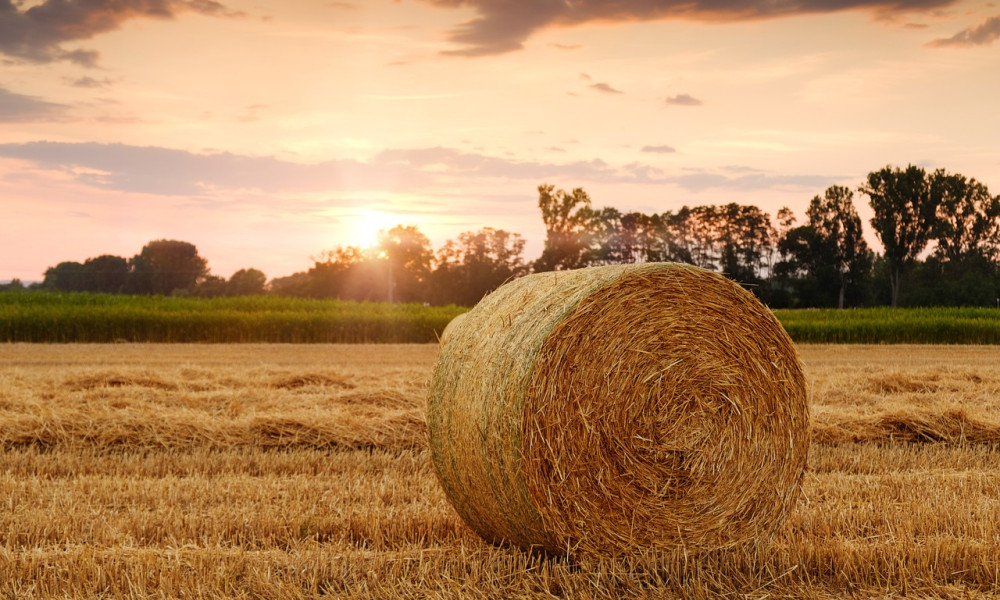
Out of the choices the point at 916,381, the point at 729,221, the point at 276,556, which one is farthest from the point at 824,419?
the point at 729,221

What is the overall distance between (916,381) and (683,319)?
7.85 meters

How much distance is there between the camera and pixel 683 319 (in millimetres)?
5156

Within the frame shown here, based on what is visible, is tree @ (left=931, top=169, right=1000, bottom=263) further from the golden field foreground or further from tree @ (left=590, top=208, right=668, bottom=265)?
the golden field foreground

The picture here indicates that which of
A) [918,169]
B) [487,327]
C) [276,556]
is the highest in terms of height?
[918,169]

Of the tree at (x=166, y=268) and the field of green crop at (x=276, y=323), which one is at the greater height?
the tree at (x=166, y=268)

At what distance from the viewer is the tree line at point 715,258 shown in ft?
182

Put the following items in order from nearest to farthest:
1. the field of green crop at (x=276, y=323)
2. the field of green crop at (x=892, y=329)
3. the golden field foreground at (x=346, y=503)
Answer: the golden field foreground at (x=346, y=503) → the field of green crop at (x=276, y=323) → the field of green crop at (x=892, y=329)

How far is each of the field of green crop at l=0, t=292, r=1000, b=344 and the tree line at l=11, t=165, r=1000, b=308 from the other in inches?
950

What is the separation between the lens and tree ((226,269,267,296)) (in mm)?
56844

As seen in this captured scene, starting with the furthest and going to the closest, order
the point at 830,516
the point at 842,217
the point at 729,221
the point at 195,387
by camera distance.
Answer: the point at 842,217 < the point at 729,221 < the point at 195,387 < the point at 830,516

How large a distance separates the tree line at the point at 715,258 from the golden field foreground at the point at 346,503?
42.4m

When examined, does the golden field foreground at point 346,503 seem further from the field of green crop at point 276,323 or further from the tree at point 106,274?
the tree at point 106,274

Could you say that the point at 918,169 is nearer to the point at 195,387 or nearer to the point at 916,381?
the point at 916,381

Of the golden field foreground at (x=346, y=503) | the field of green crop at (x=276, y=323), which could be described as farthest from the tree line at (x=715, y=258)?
the golden field foreground at (x=346, y=503)
